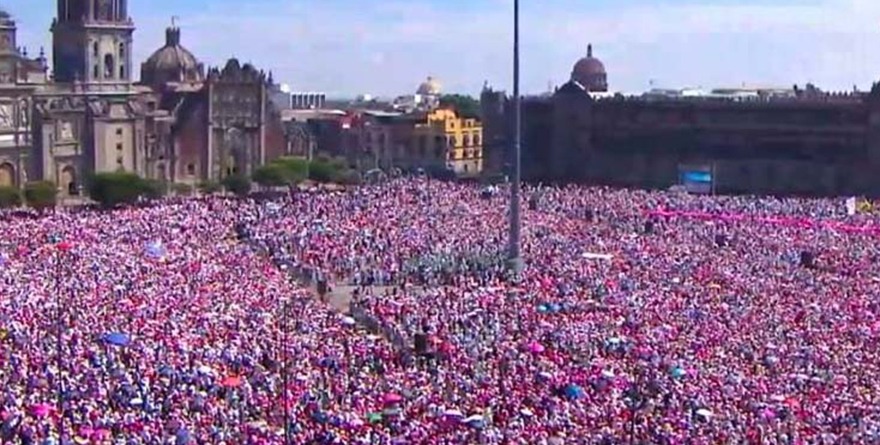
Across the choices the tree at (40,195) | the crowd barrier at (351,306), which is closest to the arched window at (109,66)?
the tree at (40,195)

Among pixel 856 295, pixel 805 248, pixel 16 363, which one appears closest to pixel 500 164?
pixel 805 248

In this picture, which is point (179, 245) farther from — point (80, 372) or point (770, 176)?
point (770, 176)

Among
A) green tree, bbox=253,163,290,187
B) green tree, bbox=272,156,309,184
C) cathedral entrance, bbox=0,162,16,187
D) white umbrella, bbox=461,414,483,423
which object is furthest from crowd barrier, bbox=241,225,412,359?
green tree, bbox=272,156,309,184

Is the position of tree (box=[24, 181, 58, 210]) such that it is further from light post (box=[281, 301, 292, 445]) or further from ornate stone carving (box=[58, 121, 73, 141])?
light post (box=[281, 301, 292, 445])

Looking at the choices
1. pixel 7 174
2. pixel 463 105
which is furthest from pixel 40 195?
pixel 463 105

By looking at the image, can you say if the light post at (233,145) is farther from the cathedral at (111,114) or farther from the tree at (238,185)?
the tree at (238,185)

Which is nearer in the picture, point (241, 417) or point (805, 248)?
point (241, 417)
